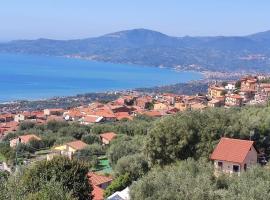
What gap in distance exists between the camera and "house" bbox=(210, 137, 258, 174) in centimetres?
1966

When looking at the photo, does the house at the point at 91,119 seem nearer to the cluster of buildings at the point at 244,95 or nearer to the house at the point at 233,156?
the cluster of buildings at the point at 244,95

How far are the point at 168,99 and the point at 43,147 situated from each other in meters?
48.2

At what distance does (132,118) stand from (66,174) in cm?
3913

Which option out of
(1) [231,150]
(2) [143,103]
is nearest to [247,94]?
(2) [143,103]

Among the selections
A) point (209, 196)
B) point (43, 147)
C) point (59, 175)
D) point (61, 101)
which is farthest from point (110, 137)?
point (61, 101)

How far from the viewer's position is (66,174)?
17875 mm

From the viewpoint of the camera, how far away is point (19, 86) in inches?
6324

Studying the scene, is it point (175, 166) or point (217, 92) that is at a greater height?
point (175, 166)

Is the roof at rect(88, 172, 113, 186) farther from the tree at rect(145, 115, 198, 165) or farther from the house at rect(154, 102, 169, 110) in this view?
the house at rect(154, 102, 169, 110)

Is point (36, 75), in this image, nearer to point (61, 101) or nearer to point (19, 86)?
point (19, 86)

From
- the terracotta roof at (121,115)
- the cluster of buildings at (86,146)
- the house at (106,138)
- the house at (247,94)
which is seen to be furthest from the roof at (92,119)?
the house at (106,138)

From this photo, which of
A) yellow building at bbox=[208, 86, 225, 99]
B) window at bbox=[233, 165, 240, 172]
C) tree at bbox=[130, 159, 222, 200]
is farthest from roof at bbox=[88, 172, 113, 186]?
yellow building at bbox=[208, 86, 225, 99]

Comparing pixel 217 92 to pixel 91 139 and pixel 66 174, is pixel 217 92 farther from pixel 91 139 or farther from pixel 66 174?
pixel 66 174

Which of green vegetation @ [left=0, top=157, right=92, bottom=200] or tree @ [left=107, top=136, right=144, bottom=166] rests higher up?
green vegetation @ [left=0, top=157, right=92, bottom=200]
